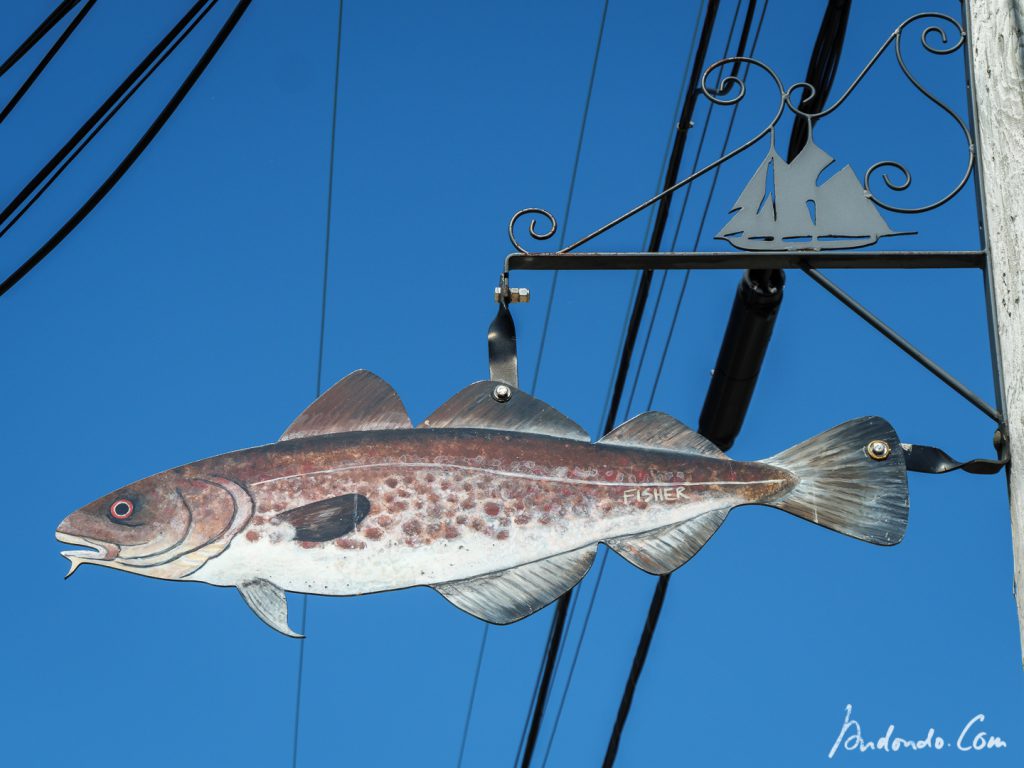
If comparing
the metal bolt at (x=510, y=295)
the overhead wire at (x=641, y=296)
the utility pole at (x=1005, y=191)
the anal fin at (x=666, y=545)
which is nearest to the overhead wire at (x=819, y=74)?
the overhead wire at (x=641, y=296)

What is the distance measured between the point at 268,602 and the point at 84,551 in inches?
15.3

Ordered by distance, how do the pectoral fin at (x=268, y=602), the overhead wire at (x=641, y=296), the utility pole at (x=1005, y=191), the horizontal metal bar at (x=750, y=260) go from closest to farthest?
the pectoral fin at (x=268, y=602)
the utility pole at (x=1005, y=191)
the horizontal metal bar at (x=750, y=260)
the overhead wire at (x=641, y=296)

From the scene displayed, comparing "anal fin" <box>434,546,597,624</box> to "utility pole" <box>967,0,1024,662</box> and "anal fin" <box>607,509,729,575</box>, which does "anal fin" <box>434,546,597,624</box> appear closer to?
"anal fin" <box>607,509,729,575</box>

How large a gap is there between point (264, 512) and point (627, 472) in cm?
72

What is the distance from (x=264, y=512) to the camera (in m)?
2.59

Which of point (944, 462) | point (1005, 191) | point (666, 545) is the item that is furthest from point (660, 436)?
point (1005, 191)

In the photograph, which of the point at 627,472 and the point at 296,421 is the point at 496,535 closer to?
the point at 627,472

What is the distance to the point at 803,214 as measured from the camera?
3082 mm

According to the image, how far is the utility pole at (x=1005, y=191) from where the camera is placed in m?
2.76

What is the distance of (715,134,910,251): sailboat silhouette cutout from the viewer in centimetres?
303

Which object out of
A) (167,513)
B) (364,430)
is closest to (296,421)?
(364,430)

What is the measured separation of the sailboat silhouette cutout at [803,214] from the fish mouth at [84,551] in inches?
58.4

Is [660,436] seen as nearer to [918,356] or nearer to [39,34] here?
[918,356]

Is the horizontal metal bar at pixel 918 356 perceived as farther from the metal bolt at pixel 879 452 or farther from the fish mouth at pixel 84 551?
the fish mouth at pixel 84 551
